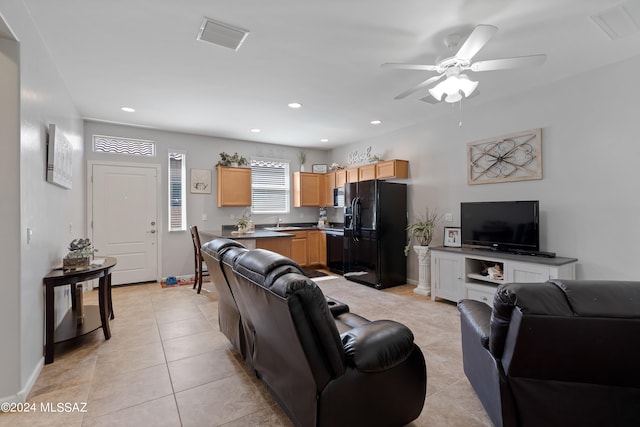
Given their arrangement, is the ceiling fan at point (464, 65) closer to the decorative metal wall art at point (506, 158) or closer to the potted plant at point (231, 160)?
the decorative metal wall art at point (506, 158)

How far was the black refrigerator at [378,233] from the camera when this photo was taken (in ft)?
16.1

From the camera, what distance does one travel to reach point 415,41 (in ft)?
8.64

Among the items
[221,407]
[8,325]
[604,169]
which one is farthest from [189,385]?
[604,169]

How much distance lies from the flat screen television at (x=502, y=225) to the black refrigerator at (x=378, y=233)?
115 centimetres

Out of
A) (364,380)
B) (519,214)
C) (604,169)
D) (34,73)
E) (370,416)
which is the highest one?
(34,73)

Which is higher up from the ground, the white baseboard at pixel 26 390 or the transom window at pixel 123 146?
the transom window at pixel 123 146

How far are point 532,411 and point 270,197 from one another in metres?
5.84

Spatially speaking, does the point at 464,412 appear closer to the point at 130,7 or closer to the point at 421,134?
the point at 130,7

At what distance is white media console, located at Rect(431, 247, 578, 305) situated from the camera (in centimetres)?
318

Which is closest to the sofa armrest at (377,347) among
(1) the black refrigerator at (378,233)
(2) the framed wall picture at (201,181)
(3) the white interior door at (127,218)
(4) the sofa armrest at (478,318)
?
(4) the sofa armrest at (478,318)

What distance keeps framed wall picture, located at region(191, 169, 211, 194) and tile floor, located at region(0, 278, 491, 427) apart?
2.56 m

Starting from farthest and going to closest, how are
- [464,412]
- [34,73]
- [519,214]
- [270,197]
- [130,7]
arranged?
1. [270,197]
2. [519,214]
3. [34,73]
4. [130,7]
5. [464,412]

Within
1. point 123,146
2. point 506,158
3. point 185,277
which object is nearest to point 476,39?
point 506,158

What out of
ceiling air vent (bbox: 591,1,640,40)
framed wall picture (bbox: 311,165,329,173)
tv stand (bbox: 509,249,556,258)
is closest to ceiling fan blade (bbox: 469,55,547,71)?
ceiling air vent (bbox: 591,1,640,40)
